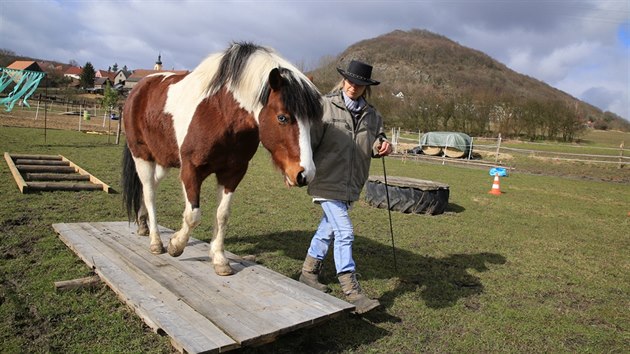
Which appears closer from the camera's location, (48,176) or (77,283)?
(77,283)

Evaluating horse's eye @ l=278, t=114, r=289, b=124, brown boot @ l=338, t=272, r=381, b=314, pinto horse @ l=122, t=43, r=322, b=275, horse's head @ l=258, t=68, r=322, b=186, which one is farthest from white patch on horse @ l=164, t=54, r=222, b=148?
brown boot @ l=338, t=272, r=381, b=314

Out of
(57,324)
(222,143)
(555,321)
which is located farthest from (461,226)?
(57,324)

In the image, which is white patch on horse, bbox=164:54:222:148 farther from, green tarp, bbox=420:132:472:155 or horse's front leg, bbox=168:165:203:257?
green tarp, bbox=420:132:472:155

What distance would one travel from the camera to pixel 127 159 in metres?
5.37

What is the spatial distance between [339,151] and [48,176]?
7.74m

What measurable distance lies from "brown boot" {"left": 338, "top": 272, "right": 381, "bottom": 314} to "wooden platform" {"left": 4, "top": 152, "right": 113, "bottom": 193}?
6.54m

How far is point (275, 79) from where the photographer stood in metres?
3.32

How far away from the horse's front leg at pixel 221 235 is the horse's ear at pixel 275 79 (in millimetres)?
1257

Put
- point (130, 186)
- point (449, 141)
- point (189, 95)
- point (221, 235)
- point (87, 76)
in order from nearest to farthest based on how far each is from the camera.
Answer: point (189, 95), point (221, 235), point (130, 186), point (449, 141), point (87, 76)

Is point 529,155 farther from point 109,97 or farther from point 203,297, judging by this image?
point 109,97

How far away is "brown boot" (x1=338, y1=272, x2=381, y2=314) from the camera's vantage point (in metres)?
3.55

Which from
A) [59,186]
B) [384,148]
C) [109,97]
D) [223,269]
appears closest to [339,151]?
[384,148]

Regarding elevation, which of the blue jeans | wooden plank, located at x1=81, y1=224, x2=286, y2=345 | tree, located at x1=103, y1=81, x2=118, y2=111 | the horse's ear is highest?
tree, located at x1=103, y1=81, x2=118, y2=111

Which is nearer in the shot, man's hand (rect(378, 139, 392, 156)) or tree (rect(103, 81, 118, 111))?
man's hand (rect(378, 139, 392, 156))
